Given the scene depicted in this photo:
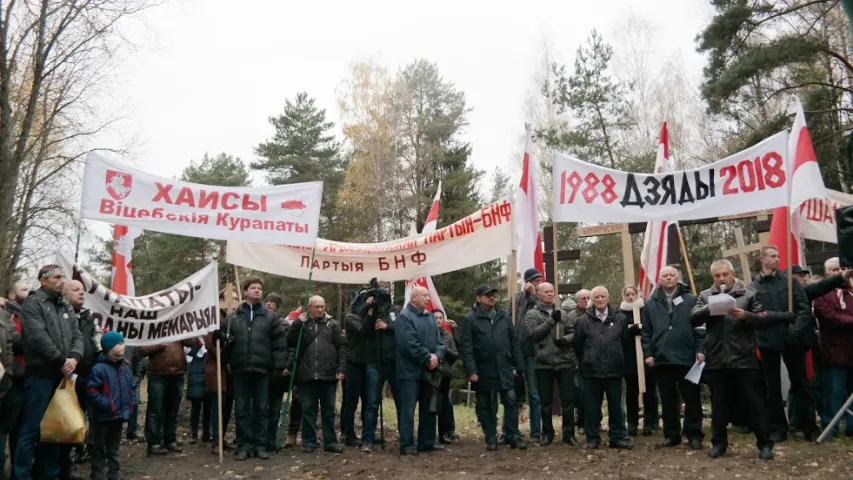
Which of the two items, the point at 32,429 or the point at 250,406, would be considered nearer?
the point at 32,429

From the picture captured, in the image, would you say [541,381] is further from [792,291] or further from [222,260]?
[222,260]

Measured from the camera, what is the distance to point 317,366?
8.82 m

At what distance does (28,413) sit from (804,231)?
10024 mm

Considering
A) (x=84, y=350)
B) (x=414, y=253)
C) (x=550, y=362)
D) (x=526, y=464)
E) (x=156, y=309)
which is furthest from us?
(x=414, y=253)

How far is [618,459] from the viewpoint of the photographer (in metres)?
7.48

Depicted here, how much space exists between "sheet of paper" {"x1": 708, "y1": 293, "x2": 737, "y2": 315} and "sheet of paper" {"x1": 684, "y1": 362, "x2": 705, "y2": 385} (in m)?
0.89

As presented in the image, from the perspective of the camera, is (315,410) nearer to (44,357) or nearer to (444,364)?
(444,364)

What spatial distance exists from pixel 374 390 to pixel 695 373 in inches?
153

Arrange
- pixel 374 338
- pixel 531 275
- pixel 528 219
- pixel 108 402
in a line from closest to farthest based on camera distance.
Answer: pixel 108 402 < pixel 374 338 < pixel 531 275 < pixel 528 219

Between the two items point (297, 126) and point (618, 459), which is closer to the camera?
point (618, 459)

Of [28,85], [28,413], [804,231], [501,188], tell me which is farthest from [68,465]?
[501,188]

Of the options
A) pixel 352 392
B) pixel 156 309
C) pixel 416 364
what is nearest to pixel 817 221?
pixel 416 364

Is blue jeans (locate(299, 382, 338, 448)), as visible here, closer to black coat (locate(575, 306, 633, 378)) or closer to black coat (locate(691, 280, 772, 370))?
black coat (locate(575, 306, 633, 378))

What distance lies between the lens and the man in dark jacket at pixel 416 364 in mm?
8336
